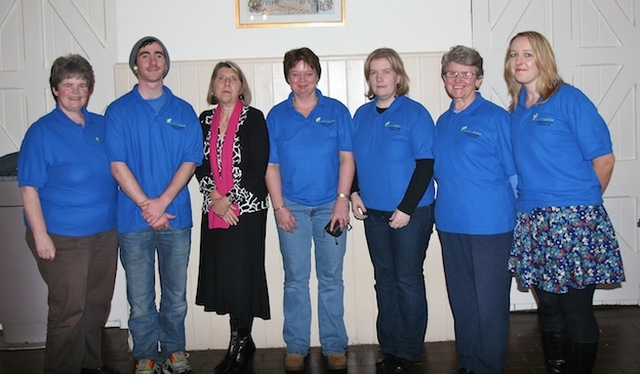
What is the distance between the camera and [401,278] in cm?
326

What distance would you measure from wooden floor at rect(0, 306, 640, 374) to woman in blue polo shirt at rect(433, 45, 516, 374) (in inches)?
21.0

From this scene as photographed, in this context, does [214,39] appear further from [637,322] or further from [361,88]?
[637,322]

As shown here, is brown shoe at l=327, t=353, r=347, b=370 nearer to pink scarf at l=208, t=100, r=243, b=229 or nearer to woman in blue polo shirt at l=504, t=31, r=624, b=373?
pink scarf at l=208, t=100, r=243, b=229

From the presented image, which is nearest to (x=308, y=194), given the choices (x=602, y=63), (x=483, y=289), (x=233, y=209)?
(x=233, y=209)

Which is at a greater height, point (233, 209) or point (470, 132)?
point (470, 132)

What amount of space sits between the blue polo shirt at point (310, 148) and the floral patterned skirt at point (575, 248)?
3.77ft

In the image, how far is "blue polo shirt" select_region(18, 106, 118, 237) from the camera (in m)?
2.95

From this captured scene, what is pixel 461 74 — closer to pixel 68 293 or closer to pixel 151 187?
pixel 151 187

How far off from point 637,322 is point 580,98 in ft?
7.10

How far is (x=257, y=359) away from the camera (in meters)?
3.67

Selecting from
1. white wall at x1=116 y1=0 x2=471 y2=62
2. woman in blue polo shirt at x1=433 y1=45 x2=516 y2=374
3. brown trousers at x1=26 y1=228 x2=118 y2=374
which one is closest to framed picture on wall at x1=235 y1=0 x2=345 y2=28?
white wall at x1=116 y1=0 x2=471 y2=62

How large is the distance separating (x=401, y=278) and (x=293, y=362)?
795 millimetres

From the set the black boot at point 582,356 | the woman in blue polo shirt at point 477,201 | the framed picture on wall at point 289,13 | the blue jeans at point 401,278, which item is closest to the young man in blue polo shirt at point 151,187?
the framed picture on wall at point 289,13

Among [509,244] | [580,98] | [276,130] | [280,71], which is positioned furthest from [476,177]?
[280,71]
